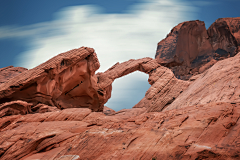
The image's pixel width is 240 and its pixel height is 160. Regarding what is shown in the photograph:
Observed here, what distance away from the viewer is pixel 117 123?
913 cm

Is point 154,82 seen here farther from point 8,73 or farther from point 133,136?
point 8,73

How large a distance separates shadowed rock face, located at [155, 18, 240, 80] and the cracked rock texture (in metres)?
15.7

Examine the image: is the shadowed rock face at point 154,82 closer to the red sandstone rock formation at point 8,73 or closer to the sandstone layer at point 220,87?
the sandstone layer at point 220,87

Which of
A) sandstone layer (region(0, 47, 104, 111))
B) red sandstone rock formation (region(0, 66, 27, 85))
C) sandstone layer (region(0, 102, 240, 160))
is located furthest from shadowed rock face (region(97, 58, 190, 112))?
red sandstone rock formation (region(0, 66, 27, 85))

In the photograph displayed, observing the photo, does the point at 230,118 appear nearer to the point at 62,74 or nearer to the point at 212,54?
the point at 62,74

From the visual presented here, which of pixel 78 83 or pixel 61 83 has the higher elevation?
pixel 61 83

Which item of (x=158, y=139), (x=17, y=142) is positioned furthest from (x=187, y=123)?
(x=17, y=142)

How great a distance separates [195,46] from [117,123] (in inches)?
988

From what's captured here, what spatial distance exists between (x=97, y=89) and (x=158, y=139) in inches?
404

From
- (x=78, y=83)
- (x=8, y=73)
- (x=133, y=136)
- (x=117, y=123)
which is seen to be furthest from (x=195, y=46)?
(x=133, y=136)

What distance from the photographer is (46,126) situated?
9609mm

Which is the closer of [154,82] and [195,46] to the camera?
[154,82]

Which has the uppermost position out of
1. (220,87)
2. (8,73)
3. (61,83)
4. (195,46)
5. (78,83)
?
(8,73)

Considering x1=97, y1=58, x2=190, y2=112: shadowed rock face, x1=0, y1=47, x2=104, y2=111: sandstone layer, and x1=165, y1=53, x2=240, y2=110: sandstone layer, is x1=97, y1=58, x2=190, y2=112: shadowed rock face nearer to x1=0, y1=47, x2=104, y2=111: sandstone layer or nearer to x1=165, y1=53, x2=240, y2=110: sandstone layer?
x1=0, y1=47, x2=104, y2=111: sandstone layer
